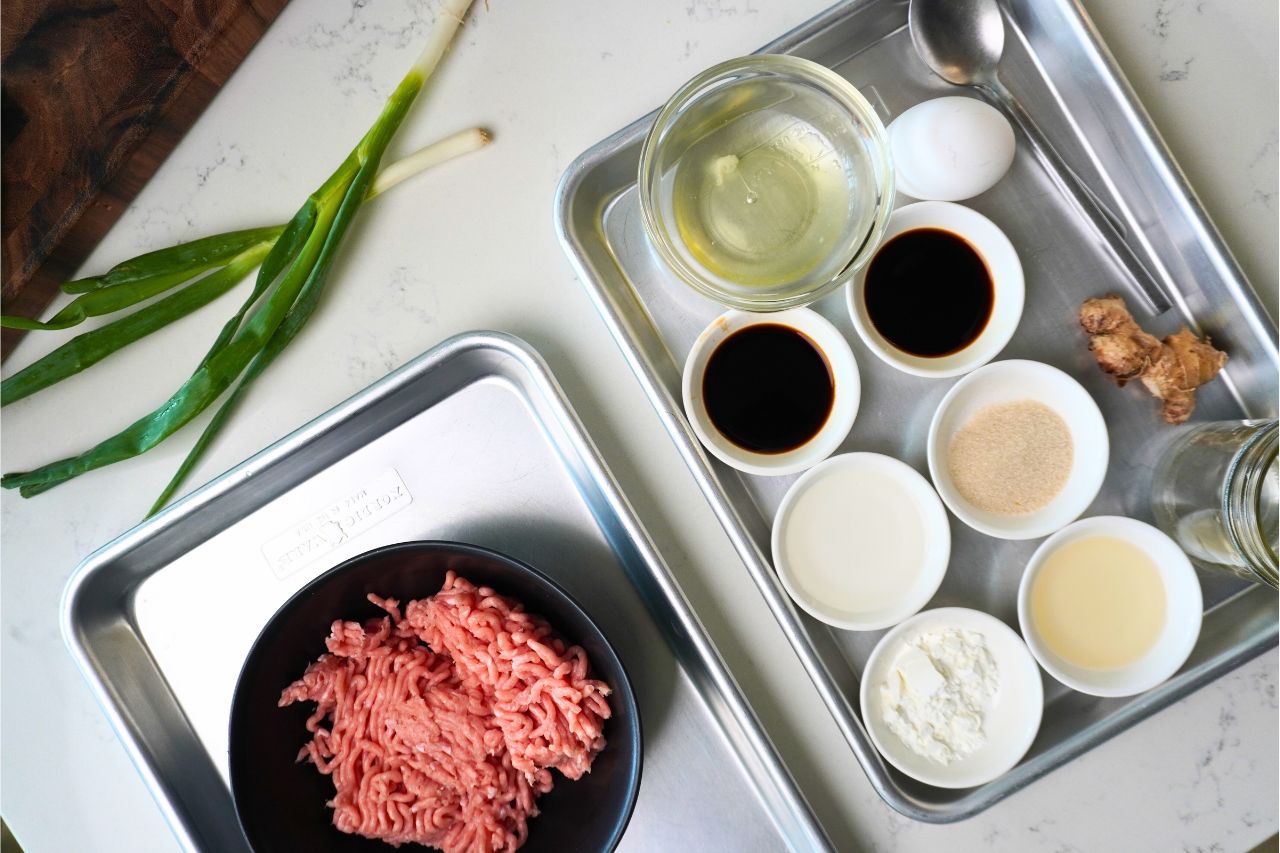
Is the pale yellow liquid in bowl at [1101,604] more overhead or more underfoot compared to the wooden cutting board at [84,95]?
more underfoot

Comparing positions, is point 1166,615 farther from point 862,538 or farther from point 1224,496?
point 862,538

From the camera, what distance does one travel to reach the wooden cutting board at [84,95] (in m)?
0.90

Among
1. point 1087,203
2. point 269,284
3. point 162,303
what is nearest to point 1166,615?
point 1087,203

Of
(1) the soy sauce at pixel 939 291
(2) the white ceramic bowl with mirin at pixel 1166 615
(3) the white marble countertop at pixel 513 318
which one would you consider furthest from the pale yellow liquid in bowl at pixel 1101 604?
(1) the soy sauce at pixel 939 291

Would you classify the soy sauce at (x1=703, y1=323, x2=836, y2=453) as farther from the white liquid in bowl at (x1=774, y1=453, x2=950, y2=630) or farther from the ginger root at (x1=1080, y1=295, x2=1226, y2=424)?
the ginger root at (x1=1080, y1=295, x2=1226, y2=424)

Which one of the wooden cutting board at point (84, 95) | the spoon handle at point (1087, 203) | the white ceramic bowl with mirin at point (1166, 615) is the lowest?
the white ceramic bowl with mirin at point (1166, 615)

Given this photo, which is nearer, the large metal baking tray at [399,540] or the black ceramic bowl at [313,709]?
the black ceramic bowl at [313,709]

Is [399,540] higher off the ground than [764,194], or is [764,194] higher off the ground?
[764,194]

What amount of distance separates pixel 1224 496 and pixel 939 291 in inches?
15.0

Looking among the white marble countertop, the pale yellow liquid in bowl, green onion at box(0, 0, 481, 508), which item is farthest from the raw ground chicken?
the pale yellow liquid in bowl

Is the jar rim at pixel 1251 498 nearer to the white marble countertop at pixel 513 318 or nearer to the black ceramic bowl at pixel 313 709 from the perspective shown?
the white marble countertop at pixel 513 318

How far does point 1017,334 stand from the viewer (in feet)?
3.04

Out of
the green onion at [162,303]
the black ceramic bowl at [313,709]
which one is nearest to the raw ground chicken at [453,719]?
the black ceramic bowl at [313,709]

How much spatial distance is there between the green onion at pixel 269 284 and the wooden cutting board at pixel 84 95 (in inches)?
3.5
